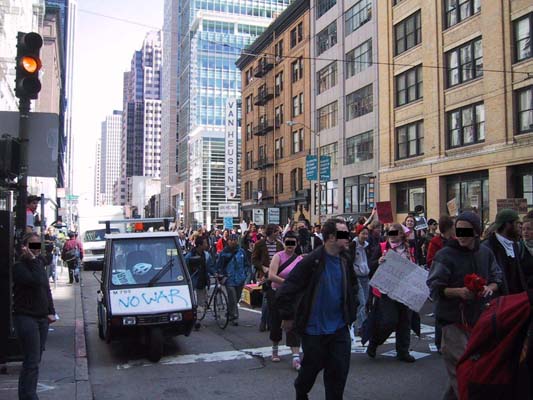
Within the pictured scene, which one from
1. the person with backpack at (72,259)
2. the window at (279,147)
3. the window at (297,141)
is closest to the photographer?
the person with backpack at (72,259)

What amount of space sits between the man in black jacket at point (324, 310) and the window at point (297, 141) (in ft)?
135

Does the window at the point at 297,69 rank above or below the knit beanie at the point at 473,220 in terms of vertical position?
above

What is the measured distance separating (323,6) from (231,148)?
68.1 feet

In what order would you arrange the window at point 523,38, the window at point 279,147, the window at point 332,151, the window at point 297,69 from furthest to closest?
the window at point 279,147 → the window at point 297,69 → the window at point 332,151 → the window at point 523,38

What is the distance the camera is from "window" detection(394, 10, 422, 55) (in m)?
30.9

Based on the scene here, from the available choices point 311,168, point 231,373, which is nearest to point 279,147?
point 311,168

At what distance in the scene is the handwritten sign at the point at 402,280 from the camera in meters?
7.29

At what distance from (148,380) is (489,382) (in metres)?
5.39

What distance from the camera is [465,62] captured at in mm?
27188

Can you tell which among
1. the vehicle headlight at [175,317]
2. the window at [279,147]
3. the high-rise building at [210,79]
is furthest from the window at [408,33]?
the high-rise building at [210,79]

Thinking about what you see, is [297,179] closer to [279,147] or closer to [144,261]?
[279,147]

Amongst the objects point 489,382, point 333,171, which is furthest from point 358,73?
point 489,382

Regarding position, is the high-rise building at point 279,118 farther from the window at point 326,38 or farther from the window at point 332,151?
the window at point 332,151

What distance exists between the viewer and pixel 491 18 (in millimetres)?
25062
